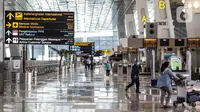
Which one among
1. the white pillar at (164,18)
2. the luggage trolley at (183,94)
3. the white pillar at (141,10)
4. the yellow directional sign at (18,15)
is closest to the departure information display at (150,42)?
the white pillar at (164,18)

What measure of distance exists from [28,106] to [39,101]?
157cm

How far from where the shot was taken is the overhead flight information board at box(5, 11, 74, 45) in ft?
67.6

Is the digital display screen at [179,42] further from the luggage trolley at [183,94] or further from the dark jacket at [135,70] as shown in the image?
the luggage trolley at [183,94]

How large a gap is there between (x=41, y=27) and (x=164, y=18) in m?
16.7

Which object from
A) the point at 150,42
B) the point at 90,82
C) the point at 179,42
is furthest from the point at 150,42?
the point at 90,82

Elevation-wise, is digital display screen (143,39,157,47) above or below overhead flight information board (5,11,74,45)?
below

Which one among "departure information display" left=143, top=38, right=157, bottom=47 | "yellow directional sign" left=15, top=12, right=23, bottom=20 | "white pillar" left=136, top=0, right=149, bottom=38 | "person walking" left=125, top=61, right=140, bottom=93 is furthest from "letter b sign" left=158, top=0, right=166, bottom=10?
"person walking" left=125, top=61, right=140, bottom=93

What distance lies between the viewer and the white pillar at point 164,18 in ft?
112

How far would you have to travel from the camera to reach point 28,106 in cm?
1234

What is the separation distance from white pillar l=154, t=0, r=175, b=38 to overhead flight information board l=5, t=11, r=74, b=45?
1452 cm

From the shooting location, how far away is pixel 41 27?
2120 cm

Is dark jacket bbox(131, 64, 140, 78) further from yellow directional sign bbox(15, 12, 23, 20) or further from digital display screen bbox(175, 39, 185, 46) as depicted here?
digital display screen bbox(175, 39, 185, 46)

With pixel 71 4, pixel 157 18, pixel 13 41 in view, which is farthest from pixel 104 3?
pixel 13 41

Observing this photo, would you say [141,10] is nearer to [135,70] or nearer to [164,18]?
[164,18]
